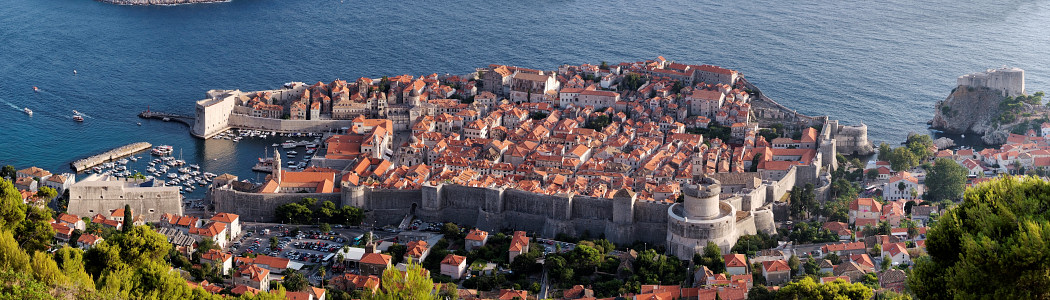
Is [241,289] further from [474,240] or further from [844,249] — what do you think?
A: [844,249]

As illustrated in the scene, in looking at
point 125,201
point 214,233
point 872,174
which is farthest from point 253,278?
point 872,174

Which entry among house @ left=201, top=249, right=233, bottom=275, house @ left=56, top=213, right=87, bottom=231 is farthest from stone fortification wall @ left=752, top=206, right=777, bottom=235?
house @ left=56, top=213, right=87, bottom=231

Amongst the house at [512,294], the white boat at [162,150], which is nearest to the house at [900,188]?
the house at [512,294]

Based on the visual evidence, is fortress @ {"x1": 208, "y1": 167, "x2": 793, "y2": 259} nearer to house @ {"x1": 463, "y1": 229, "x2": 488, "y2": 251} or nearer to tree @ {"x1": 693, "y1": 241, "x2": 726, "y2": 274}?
tree @ {"x1": 693, "y1": 241, "x2": 726, "y2": 274}

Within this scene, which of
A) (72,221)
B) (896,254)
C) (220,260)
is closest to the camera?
(896,254)

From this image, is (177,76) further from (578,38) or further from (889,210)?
(889,210)
